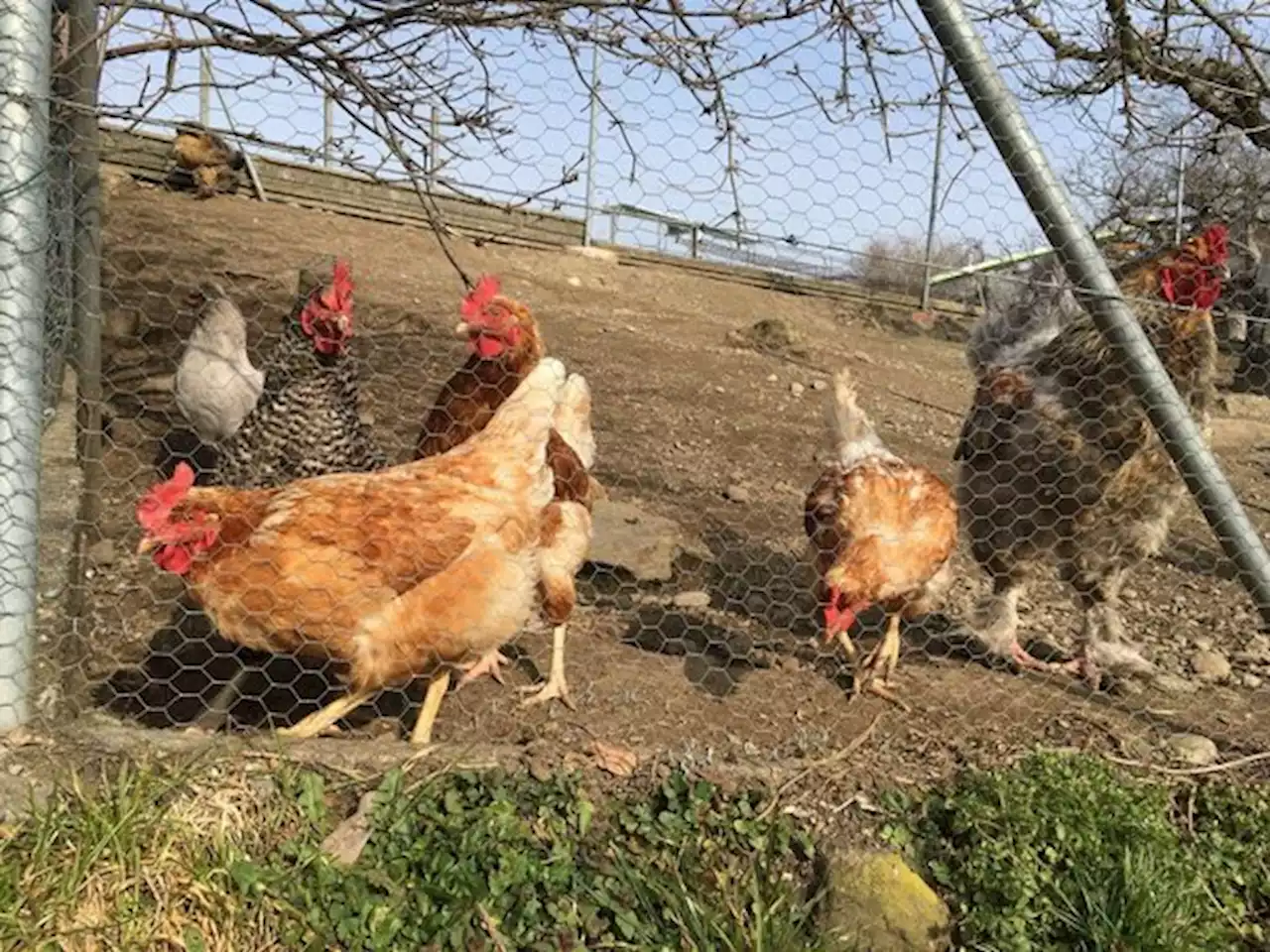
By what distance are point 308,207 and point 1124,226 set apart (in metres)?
5.38

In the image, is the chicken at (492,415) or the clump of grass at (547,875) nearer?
the clump of grass at (547,875)

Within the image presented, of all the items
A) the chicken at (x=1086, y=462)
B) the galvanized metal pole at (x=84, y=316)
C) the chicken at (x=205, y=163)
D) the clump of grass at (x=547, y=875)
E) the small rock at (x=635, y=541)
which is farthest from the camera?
the chicken at (x=205, y=163)

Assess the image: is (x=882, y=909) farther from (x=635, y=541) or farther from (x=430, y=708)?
(x=635, y=541)

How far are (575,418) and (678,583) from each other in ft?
2.18

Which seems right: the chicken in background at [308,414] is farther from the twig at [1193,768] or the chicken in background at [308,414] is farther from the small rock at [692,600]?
the twig at [1193,768]

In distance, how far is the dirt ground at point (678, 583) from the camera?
252cm

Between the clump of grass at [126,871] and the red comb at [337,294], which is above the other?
the red comb at [337,294]

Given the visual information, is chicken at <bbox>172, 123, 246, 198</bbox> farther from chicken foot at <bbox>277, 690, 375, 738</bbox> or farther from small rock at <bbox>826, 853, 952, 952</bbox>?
small rock at <bbox>826, 853, 952, 952</bbox>

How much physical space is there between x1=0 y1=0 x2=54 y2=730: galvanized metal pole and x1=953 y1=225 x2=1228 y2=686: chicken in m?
2.61

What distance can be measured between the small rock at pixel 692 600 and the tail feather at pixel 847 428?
628mm

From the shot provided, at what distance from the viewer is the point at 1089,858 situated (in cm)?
194

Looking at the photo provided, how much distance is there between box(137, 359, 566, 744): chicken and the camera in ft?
7.04

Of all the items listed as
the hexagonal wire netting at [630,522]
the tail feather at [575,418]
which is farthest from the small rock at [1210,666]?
the tail feather at [575,418]

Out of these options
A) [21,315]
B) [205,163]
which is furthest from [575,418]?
[205,163]
